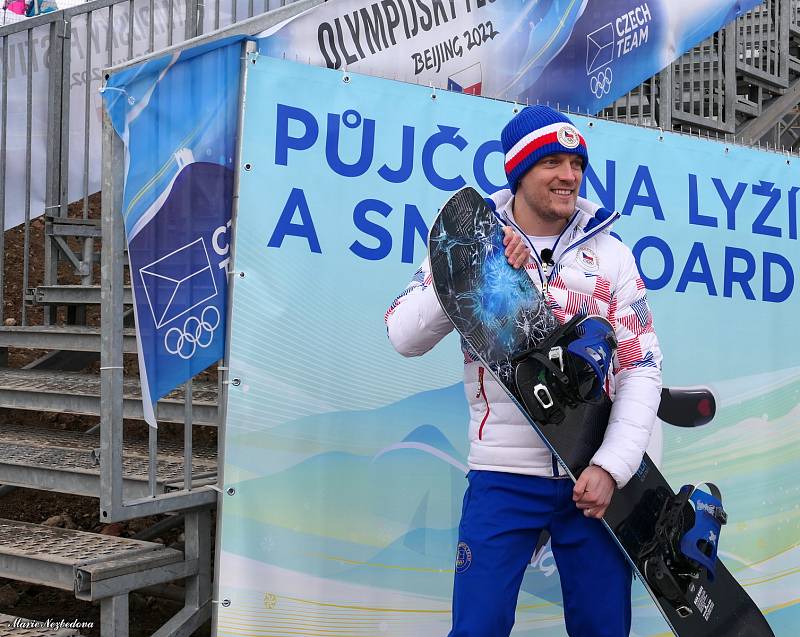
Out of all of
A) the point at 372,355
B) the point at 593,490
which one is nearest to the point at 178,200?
the point at 372,355

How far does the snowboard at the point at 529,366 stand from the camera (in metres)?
2.20

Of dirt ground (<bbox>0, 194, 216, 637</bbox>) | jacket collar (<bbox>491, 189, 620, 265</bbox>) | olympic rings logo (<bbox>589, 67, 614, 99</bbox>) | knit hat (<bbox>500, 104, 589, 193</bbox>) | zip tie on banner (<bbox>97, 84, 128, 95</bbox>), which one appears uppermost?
olympic rings logo (<bbox>589, 67, 614, 99</bbox>)

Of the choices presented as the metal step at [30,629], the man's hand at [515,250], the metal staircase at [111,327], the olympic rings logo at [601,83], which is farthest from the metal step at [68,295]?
the man's hand at [515,250]

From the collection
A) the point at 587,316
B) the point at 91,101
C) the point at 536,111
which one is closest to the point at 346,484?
the point at 587,316

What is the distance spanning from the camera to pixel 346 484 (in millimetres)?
3100

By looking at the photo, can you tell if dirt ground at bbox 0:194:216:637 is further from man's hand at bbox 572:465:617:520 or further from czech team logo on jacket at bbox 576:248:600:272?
czech team logo on jacket at bbox 576:248:600:272

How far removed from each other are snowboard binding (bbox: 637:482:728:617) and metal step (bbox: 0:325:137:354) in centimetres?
219

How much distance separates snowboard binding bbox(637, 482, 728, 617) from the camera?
7.64 feet

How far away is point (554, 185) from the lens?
2.28 m

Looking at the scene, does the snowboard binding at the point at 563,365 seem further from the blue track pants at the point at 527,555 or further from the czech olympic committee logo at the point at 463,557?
the czech olympic committee logo at the point at 463,557

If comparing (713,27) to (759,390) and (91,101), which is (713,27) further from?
(91,101)

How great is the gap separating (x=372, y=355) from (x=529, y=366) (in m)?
1.03

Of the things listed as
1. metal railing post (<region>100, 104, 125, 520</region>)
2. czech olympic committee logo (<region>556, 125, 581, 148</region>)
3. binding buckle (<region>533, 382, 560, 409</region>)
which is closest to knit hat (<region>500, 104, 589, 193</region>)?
czech olympic committee logo (<region>556, 125, 581, 148</region>)

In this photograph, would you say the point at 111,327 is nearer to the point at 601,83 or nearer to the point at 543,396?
the point at 543,396
